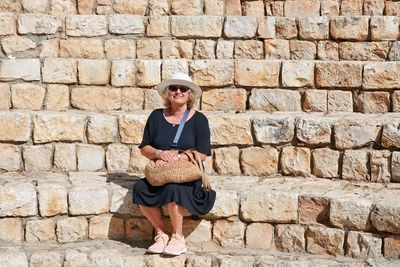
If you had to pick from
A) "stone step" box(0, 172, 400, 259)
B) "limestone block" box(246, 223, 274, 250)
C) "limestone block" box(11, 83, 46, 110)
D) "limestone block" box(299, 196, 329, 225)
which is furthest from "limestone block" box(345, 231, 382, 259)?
"limestone block" box(11, 83, 46, 110)

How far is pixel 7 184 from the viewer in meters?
6.78

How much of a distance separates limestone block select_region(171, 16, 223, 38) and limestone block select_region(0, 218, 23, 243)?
3438 mm

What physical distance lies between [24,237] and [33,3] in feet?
12.3

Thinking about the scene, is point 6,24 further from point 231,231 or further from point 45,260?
point 231,231

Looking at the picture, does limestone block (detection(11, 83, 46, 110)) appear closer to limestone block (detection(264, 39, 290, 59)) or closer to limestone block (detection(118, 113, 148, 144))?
limestone block (detection(118, 113, 148, 144))

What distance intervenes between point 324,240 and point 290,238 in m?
0.33

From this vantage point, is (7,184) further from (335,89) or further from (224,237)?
(335,89)

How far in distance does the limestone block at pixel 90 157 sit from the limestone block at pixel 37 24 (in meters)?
1.95

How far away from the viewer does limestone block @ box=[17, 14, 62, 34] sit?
28.2 ft

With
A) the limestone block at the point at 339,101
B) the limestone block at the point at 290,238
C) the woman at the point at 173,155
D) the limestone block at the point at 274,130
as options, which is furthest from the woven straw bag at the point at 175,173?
the limestone block at the point at 339,101

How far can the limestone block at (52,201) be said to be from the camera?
663 centimetres

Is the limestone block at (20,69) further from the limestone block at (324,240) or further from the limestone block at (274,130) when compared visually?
the limestone block at (324,240)

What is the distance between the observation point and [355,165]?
7.04 m

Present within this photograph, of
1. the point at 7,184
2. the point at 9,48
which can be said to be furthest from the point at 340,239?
the point at 9,48
